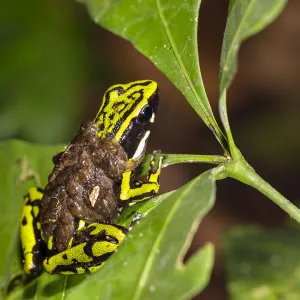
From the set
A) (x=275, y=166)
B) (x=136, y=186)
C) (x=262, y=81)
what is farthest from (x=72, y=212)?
(x=262, y=81)

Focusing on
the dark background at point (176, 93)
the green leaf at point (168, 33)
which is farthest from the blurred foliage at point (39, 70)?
the green leaf at point (168, 33)

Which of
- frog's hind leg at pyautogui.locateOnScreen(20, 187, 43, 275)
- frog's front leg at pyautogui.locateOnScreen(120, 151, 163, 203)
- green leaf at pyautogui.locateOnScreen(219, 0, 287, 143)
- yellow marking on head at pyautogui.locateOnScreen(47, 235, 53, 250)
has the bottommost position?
yellow marking on head at pyautogui.locateOnScreen(47, 235, 53, 250)

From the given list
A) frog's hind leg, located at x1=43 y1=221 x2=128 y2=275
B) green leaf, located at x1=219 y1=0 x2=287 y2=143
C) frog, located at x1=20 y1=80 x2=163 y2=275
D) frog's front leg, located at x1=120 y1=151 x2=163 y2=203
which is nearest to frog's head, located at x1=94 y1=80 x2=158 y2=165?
frog, located at x1=20 y1=80 x2=163 y2=275

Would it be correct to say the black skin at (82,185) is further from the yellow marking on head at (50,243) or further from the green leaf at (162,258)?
the green leaf at (162,258)

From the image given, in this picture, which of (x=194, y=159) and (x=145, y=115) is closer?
(x=194, y=159)

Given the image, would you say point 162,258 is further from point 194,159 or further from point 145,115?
point 145,115

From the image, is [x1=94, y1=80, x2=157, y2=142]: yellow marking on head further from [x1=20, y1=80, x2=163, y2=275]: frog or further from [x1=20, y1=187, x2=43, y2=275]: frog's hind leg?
[x1=20, y1=187, x2=43, y2=275]: frog's hind leg

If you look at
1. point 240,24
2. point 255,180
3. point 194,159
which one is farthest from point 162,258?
point 240,24
